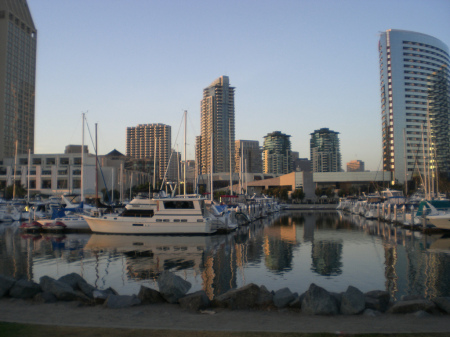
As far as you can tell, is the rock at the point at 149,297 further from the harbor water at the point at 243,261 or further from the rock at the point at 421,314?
the rock at the point at 421,314

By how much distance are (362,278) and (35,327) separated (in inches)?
600

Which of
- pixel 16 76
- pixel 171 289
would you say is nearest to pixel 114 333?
pixel 171 289

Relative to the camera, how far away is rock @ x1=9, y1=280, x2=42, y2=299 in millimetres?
12484

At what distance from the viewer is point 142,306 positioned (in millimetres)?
11664

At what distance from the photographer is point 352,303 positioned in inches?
433

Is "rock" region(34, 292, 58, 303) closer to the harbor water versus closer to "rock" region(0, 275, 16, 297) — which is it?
"rock" region(0, 275, 16, 297)

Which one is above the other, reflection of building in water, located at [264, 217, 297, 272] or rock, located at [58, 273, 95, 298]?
rock, located at [58, 273, 95, 298]

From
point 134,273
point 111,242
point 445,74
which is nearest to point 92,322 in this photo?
point 134,273

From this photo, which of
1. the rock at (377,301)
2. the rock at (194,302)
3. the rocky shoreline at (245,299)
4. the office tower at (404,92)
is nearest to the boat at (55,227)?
the rocky shoreline at (245,299)

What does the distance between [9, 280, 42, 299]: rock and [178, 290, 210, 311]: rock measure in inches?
182

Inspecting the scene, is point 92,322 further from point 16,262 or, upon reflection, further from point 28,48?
point 28,48

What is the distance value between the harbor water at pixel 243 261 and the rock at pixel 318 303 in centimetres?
531

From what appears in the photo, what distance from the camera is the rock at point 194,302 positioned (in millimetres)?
11305

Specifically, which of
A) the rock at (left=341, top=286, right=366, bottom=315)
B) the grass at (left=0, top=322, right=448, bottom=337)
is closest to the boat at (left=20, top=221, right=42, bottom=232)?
the grass at (left=0, top=322, right=448, bottom=337)
